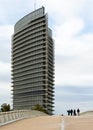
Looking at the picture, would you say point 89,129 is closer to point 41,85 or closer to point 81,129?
point 81,129

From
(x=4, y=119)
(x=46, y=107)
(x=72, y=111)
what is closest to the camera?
(x=4, y=119)

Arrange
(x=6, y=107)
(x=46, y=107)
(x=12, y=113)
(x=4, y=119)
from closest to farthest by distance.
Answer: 1. (x=4, y=119)
2. (x=12, y=113)
3. (x=6, y=107)
4. (x=46, y=107)

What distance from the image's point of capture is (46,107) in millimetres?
197250

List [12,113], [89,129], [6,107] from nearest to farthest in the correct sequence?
1. [89,129]
2. [12,113]
3. [6,107]

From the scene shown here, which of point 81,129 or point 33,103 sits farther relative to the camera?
point 33,103

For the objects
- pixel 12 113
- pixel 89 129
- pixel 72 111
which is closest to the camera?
pixel 89 129

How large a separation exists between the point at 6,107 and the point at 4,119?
109765 millimetres

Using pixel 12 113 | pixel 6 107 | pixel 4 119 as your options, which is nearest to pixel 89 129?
pixel 4 119

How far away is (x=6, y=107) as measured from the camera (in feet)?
461

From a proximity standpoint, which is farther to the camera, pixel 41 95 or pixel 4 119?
pixel 41 95

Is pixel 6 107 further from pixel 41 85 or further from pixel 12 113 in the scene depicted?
pixel 12 113

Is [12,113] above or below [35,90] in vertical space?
below

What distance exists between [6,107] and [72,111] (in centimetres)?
7390

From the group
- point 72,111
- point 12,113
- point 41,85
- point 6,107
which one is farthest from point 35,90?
point 12,113
